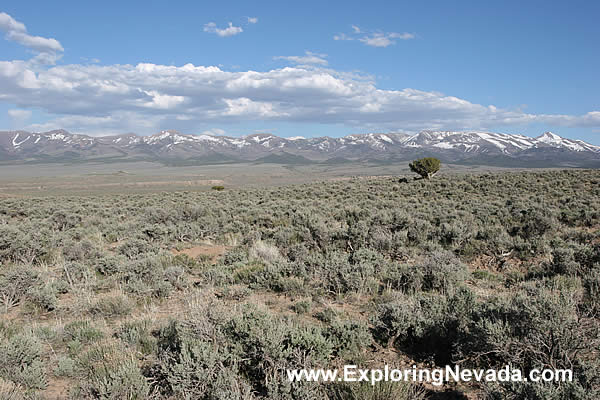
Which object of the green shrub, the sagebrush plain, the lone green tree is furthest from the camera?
the lone green tree

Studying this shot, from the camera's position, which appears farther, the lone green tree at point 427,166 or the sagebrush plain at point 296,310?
the lone green tree at point 427,166

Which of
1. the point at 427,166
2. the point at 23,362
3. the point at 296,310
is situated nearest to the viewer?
the point at 23,362

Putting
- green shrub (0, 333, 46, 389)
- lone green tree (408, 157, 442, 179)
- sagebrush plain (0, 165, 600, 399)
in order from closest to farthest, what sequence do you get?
sagebrush plain (0, 165, 600, 399), green shrub (0, 333, 46, 389), lone green tree (408, 157, 442, 179)

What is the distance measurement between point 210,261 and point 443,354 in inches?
271

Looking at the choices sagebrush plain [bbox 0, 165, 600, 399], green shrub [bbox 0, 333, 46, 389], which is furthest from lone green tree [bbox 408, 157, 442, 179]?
green shrub [bbox 0, 333, 46, 389]

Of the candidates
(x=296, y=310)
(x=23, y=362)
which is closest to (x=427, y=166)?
(x=296, y=310)

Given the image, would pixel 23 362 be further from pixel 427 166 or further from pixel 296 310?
pixel 427 166

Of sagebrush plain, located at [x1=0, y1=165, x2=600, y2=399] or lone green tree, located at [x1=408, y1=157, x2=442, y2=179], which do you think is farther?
lone green tree, located at [x1=408, y1=157, x2=442, y2=179]

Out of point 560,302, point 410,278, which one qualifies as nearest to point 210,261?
point 410,278

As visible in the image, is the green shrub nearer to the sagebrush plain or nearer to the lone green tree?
the sagebrush plain

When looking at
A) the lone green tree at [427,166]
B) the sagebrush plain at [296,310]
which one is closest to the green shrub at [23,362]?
the sagebrush plain at [296,310]

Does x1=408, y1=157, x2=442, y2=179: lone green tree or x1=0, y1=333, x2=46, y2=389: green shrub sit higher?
x1=408, y1=157, x2=442, y2=179: lone green tree

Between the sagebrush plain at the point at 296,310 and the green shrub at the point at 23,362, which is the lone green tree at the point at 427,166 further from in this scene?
the green shrub at the point at 23,362

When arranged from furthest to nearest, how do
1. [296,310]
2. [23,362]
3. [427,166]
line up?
[427,166] → [296,310] → [23,362]
